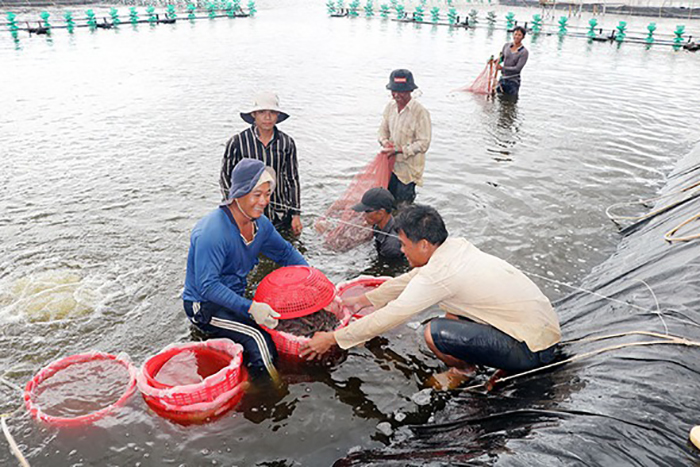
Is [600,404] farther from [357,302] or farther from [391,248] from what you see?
[391,248]

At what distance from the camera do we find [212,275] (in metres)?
3.17

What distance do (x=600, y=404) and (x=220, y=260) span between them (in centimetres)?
248

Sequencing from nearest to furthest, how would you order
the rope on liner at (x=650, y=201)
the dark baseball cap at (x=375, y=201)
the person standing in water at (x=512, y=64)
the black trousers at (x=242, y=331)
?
1. the black trousers at (x=242, y=331)
2. the dark baseball cap at (x=375, y=201)
3. the rope on liner at (x=650, y=201)
4. the person standing in water at (x=512, y=64)

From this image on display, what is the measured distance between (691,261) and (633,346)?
1231mm

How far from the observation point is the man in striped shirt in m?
4.49

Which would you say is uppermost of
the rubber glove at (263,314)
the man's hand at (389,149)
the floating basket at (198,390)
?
the man's hand at (389,149)

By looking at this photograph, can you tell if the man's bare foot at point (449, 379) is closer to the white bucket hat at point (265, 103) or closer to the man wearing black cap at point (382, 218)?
the man wearing black cap at point (382, 218)

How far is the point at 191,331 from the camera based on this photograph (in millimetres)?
3996

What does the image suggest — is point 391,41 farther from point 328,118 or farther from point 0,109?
point 0,109

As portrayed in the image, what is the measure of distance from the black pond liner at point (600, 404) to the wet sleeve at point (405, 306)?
71 centimetres

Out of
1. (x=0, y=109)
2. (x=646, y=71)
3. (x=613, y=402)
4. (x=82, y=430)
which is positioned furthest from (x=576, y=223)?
(x=646, y=71)

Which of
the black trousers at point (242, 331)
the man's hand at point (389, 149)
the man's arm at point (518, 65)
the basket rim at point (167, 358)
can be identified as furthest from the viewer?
the man's arm at point (518, 65)

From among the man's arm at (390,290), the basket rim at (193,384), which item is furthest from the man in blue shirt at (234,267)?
the man's arm at (390,290)

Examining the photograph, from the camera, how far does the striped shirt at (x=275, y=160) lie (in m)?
4.62
